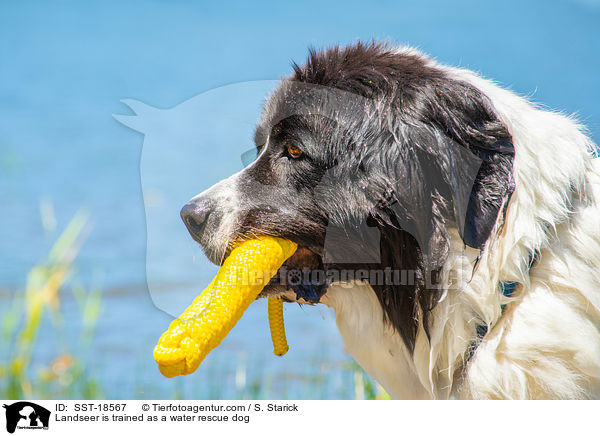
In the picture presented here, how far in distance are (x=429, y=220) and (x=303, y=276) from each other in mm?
511

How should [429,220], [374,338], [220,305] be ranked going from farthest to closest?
1. [374,338]
2. [429,220]
3. [220,305]

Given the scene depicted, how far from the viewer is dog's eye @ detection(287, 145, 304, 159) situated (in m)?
2.23

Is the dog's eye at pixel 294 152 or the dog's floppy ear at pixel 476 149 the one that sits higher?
the dog's floppy ear at pixel 476 149

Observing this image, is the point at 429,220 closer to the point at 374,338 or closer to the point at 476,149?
the point at 476,149

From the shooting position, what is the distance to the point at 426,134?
212cm

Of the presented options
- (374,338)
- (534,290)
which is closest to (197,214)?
(374,338)

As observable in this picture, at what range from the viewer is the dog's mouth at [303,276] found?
2.26 meters

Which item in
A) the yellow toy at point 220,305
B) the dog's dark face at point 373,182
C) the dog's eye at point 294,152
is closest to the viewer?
the yellow toy at point 220,305

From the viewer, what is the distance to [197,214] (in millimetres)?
2246

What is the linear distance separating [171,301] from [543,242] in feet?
4.99

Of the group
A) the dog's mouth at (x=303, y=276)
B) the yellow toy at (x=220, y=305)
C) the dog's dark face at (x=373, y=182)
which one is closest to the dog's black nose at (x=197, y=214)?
the dog's dark face at (x=373, y=182)
